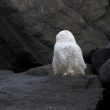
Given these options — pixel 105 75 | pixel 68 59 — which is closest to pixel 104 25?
pixel 68 59

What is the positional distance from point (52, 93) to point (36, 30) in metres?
5.59

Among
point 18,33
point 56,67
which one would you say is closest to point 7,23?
point 18,33

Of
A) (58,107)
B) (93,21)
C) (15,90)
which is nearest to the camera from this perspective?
(58,107)

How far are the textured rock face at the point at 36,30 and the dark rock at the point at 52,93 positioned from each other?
4185 millimetres

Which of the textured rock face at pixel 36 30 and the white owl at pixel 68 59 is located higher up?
the textured rock face at pixel 36 30

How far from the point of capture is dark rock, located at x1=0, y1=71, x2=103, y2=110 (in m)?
7.10

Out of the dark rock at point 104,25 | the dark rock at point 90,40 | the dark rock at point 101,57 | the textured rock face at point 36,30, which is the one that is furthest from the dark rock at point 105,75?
the dark rock at point 104,25

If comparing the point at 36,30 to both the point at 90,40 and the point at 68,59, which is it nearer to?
the point at 90,40

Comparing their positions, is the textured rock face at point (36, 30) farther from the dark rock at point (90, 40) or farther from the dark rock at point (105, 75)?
the dark rock at point (105, 75)

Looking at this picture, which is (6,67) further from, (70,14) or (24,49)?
(70,14)

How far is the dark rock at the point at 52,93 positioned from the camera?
23.3 ft

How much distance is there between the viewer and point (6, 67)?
44.1ft

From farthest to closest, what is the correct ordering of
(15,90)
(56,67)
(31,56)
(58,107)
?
(31,56), (56,67), (15,90), (58,107)

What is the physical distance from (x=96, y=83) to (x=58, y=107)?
1585 millimetres
